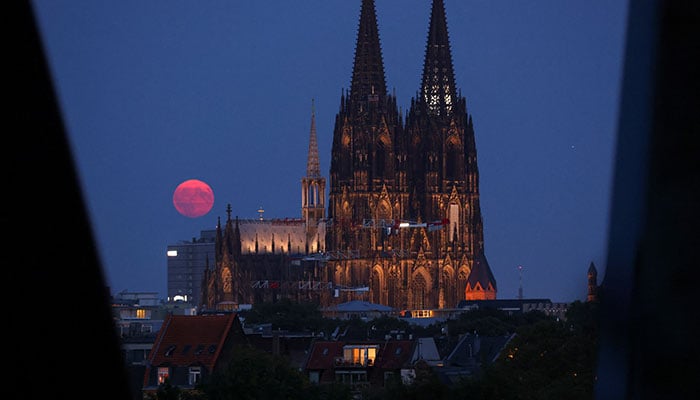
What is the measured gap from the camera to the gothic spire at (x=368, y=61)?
14888 centimetres

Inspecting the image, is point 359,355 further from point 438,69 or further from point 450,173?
point 438,69

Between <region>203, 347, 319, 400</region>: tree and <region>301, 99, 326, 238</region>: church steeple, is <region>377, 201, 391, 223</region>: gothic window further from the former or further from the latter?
<region>203, 347, 319, 400</region>: tree

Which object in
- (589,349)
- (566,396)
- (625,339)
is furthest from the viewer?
(589,349)

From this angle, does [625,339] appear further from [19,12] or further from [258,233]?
[258,233]

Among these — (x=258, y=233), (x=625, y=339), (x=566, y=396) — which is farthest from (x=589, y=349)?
(x=258, y=233)

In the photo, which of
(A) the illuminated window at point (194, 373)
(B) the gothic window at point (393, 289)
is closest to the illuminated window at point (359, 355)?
(A) the illuminated window at point (194, 373)

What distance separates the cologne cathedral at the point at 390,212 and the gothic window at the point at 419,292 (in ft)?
0.28

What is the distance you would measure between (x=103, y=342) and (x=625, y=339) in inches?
Result: 25.1

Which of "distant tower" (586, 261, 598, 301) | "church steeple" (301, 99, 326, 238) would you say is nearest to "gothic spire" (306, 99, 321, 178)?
"church steeple" (301, 99, 326, 238)

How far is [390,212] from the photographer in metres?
145

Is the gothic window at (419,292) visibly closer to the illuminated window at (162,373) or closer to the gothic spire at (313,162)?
the gothic spire at (313,162)

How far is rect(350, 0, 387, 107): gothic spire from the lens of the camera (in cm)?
14888

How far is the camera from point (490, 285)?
154 meters

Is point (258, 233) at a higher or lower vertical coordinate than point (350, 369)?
higher
